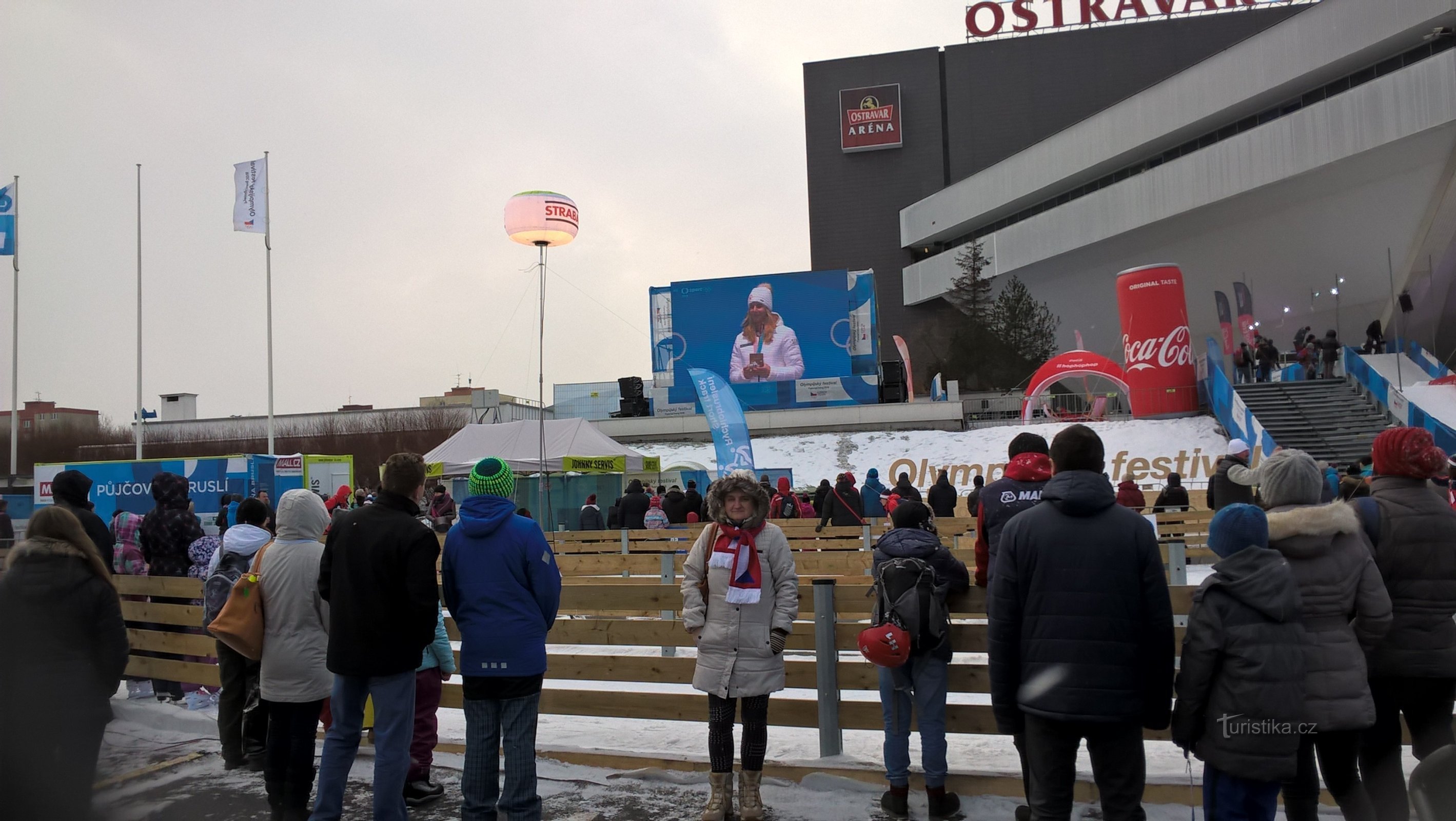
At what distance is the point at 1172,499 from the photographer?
15305 mm

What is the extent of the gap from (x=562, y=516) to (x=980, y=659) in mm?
15320

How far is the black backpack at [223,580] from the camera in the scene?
601 centimetres

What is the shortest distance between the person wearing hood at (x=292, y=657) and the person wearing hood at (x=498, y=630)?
2.72 ft

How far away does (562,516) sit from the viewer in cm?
2258

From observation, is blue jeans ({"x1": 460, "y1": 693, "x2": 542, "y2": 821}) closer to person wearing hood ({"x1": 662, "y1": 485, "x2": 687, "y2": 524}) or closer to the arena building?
person wearing hood ({"x1": 662, "y1": 485, "x2": 687, "y2": 524})

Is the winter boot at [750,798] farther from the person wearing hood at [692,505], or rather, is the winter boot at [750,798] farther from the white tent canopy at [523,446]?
the white tent canopy at [523,446]

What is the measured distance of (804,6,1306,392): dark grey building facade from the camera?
6069 centimetres

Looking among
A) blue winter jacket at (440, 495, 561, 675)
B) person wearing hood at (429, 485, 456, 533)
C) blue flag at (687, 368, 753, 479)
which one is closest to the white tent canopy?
blue flag at (687, 368, 753, 479)

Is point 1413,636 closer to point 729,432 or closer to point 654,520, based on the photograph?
point 654,520

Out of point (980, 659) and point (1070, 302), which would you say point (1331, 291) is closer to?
point (1070, 302)

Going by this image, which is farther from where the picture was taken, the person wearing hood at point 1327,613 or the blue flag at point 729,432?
the blue flag at point 729,432

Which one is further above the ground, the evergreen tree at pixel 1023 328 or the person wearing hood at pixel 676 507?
the evergreen tree at pixel 1023 328

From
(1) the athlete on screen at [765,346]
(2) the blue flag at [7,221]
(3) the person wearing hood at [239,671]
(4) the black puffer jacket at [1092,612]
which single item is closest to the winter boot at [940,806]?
(4) the black puffer jacket at [1092,612]

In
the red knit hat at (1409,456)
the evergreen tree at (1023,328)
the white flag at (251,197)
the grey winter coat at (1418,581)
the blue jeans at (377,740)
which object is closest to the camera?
the grey winter coat at (1418,581)
